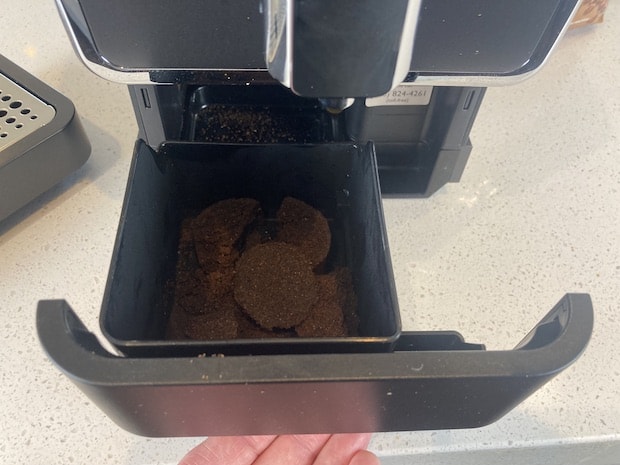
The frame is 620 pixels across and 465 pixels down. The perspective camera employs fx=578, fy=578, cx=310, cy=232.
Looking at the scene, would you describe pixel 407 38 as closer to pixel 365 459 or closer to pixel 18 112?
pixel 365 459

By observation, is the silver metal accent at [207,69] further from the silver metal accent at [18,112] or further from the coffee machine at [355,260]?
the silver metal accent at [18,112]

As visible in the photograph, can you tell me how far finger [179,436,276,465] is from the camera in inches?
14.7

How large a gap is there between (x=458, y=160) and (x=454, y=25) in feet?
0.62

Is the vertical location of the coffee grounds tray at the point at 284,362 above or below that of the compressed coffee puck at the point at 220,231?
above

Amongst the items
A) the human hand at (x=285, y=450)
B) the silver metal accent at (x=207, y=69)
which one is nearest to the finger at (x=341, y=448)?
the human hand at (x=285, y=450)

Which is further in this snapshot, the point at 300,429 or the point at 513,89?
the point at 513,89

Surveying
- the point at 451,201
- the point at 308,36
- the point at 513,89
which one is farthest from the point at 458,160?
the point at 308,36

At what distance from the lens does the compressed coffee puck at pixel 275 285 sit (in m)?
0.39

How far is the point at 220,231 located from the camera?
426 millimetres

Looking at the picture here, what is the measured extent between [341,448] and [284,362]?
0.49 feet

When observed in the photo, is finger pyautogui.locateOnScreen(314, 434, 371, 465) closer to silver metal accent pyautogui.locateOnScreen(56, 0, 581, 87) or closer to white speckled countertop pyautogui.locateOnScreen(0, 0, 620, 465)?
white speckled countertop pyautogui.locateOnScreen(0, 0, 620, 465)

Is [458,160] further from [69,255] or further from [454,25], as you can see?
[69,255]

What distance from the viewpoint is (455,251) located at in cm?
48

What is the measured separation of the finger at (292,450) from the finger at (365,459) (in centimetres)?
4
